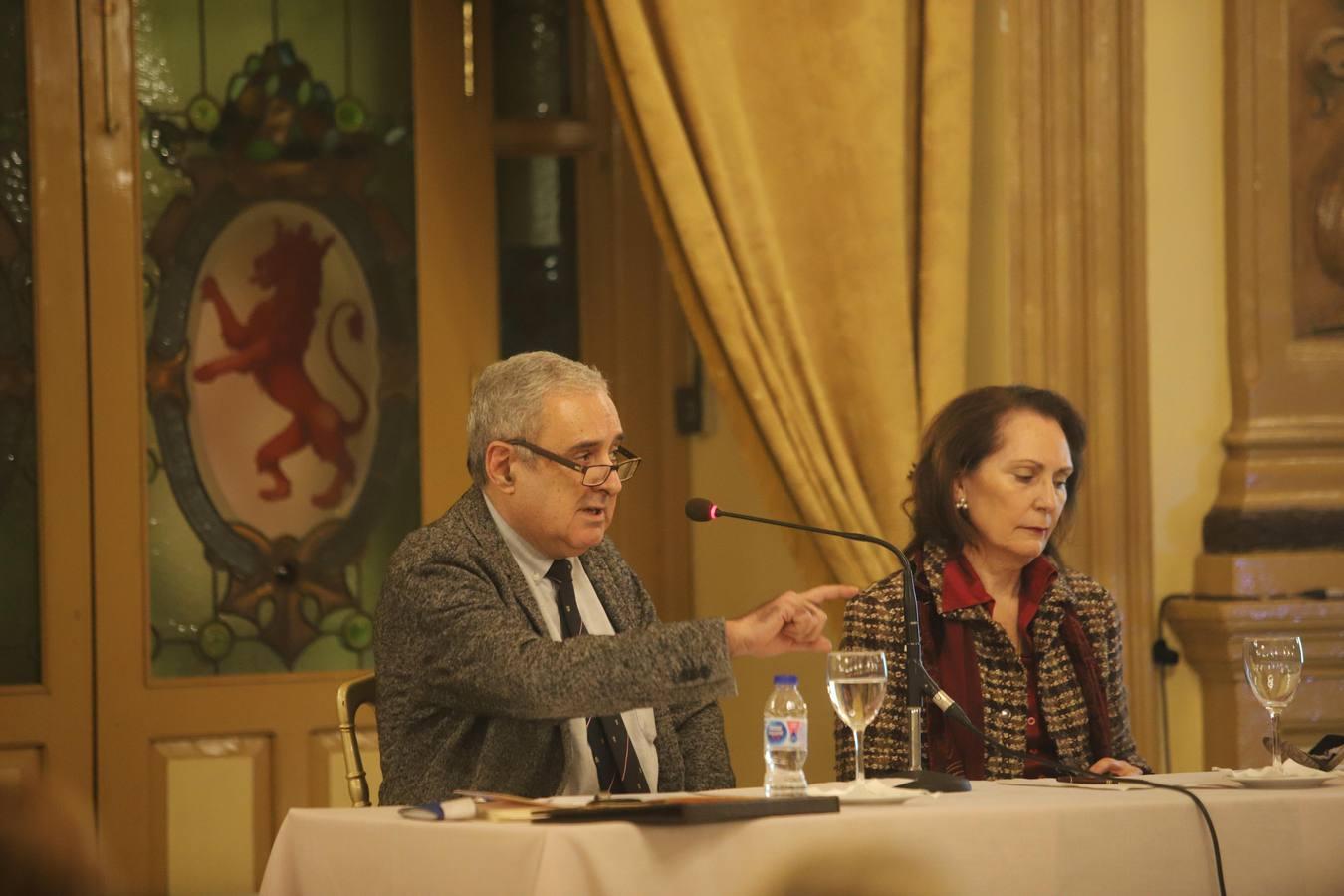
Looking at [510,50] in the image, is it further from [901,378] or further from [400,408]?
[901,378]

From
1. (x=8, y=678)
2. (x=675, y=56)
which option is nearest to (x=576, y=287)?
(x=675, y=56)

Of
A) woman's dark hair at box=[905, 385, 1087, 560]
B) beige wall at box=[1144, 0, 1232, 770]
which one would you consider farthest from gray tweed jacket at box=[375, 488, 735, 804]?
beige wall at box=[1144, 0, 1232, 770]

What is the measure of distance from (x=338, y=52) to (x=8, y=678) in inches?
64.4

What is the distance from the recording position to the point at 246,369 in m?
4.12

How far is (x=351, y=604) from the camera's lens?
413 cm

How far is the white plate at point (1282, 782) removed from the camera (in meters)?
2.32

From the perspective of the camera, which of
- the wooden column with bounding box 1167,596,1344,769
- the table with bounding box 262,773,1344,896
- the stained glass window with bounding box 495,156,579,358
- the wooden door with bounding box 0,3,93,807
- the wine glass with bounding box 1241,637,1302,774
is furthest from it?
the stained glass window with bounding box 495,156,579,358

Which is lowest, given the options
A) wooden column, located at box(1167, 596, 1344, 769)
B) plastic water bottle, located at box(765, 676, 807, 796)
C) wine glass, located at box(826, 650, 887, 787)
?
wooden column, located at box(1167, 596, 1344, 769)

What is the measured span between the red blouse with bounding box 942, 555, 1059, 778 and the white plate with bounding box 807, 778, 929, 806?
2.19ft

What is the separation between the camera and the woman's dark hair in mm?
2994

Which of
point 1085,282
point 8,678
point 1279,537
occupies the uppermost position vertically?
point 1085,282

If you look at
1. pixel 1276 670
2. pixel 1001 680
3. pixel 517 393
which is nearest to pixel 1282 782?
pixel 1276 670

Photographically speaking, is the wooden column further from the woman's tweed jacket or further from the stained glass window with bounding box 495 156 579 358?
the stained glass window with bounding box 495 156 579 358

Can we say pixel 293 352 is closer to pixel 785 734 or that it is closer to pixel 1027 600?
pixel 1027 600
